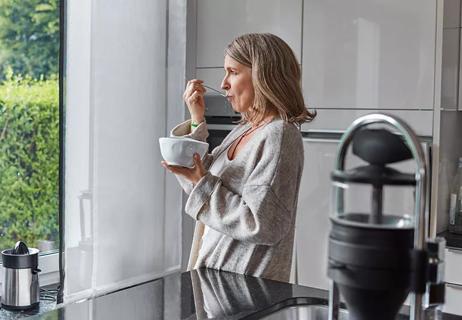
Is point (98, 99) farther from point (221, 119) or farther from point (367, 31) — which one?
point (367, 31)

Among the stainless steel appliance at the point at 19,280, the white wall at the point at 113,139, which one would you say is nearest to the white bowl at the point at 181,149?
the stainless steel appliance at the point at 19,280

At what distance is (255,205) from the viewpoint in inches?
61.7

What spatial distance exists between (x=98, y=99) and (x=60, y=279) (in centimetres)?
64

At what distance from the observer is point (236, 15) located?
2.73 m

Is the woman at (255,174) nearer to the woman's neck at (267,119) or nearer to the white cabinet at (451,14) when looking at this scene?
the woman's neck at (267,119)

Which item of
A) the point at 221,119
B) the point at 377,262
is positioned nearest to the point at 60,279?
the point at 221,119

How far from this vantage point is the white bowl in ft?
5.29

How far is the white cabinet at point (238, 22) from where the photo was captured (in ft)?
8.49

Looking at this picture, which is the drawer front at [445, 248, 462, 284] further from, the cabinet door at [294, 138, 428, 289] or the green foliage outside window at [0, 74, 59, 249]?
the green foliage outside window at [0, 74, 59, 249]

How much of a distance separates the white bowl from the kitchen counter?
0.90 ft

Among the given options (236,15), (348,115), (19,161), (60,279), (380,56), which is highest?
(236,15)

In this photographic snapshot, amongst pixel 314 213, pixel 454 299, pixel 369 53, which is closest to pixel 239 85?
pixel 369 53

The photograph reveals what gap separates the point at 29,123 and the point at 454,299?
162 cm

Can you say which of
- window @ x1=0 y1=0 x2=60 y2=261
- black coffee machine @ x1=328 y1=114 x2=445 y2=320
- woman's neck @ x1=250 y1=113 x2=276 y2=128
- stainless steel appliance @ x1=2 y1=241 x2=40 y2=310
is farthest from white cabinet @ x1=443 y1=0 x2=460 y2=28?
black coffee machine @ x1=328 y1=114 x2=445 y2=320
